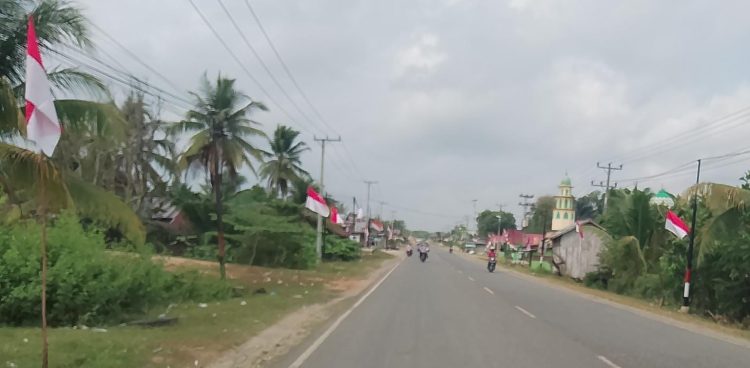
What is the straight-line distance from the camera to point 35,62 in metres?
7.02

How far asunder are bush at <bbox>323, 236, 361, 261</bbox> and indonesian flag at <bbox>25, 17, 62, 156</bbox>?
47.7 meters

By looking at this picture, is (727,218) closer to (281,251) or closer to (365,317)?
(365,317)

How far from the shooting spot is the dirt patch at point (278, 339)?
1054cm

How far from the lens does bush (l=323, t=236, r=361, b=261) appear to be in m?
55.0

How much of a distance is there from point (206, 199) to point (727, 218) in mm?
32806

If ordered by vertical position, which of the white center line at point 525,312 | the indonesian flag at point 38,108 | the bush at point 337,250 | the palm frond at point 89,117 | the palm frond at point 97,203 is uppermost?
the palm frond at point 89,117

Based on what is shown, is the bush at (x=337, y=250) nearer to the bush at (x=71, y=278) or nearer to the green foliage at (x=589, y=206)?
the bush at (x=71, y=278)

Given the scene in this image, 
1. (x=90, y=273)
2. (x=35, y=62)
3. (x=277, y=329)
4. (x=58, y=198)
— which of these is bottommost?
(x=277, y=329)

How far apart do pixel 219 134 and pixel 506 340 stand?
1505 centimetres

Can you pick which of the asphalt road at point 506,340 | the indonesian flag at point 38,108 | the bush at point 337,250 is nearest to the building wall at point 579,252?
the bush at point 337,250

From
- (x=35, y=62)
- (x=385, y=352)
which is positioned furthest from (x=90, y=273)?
(x=35, y=62)

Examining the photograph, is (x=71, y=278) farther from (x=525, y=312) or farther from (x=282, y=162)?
(x=282, y=162)

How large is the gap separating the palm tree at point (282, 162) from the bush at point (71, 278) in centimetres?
4014

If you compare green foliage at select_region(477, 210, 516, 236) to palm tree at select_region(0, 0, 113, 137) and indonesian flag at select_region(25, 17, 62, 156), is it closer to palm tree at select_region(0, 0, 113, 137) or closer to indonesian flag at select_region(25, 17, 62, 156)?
palm tree at select_region(0, 0, 113, 137)
